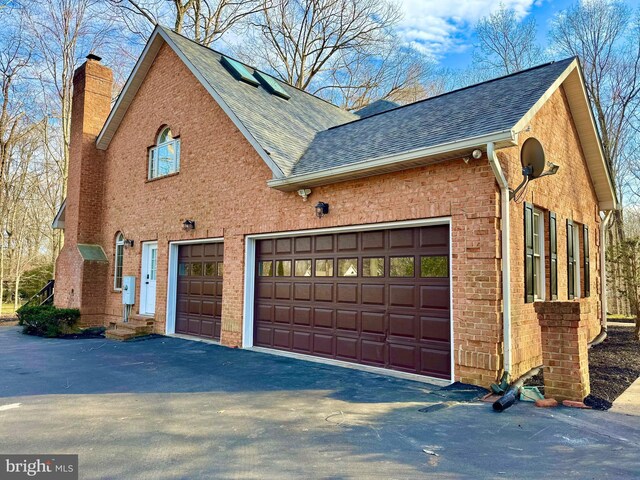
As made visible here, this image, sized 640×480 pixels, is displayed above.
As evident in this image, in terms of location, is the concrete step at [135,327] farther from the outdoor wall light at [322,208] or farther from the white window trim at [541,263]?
the white window trim at [541,263]

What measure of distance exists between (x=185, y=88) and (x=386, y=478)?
34.1ft

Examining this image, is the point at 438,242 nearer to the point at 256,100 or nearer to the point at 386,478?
the point at 386,478

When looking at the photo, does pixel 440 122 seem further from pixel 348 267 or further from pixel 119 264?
pixel 119 264

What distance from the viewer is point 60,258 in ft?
44.1

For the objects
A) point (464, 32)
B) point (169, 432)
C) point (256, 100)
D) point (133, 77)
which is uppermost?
point (464, 32)

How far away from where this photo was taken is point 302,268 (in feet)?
27.6

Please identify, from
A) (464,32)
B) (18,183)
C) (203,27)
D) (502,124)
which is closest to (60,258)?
(18,183)

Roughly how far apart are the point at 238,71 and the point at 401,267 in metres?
7.58

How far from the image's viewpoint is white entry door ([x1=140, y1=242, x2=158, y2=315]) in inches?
460

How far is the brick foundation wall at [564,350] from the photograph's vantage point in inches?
201

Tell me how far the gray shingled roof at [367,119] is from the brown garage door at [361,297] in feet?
4.66

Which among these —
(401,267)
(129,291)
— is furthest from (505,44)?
(129,291)

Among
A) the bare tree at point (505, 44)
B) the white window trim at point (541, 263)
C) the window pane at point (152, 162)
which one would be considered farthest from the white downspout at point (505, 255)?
Result: the bare tree at point (505, 44)

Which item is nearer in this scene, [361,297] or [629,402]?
[629,402]
